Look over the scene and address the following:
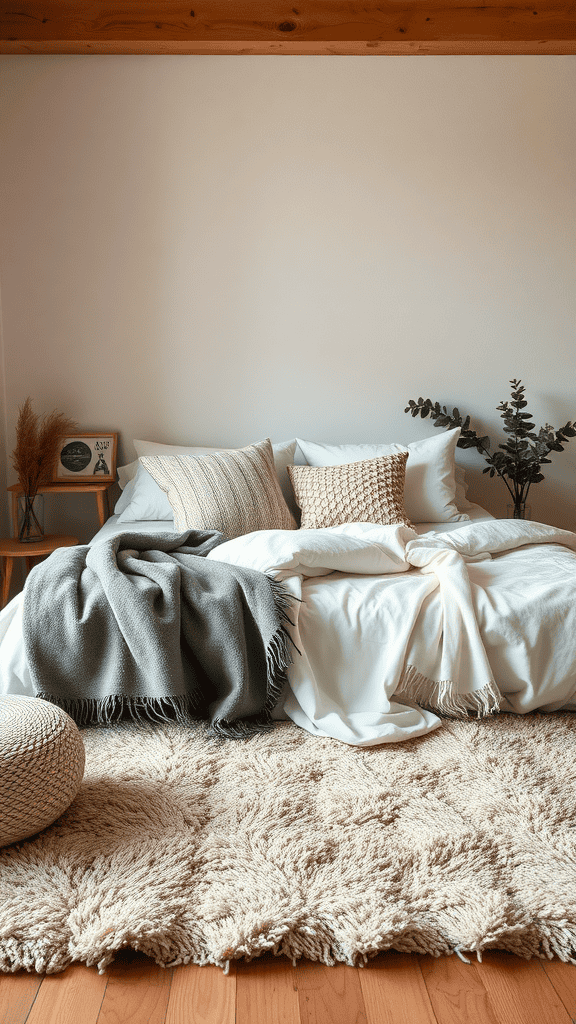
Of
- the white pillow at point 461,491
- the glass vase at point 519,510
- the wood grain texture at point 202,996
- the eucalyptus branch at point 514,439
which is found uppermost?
the eucalyptus branch at point 514,439

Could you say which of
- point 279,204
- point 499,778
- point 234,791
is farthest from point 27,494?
point 499,778

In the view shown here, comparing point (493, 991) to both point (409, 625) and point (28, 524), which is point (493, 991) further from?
point (28, 524)

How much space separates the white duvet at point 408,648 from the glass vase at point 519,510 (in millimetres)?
1540

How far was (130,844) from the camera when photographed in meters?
1.65

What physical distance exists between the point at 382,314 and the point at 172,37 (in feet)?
5.35

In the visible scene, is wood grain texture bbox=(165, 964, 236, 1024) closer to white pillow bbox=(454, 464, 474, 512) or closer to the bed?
the bed

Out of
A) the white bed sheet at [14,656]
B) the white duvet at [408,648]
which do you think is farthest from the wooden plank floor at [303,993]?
the white bed sheet at [14,656]

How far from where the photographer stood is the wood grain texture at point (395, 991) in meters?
1.27

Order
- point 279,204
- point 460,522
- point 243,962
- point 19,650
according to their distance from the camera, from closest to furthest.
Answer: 1. point 243,962
2. point 19,650
3. point 460,522
4. point 279,204

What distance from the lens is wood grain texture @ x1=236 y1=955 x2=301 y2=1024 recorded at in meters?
1.26

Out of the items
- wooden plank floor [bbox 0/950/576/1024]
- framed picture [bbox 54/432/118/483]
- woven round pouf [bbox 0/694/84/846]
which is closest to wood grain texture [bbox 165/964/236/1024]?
wooden plank floor [bbox 0/950/576/1024]

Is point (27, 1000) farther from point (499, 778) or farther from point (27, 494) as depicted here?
point (27, 494)

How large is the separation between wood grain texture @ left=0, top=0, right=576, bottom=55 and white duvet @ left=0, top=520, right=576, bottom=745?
8.74ft

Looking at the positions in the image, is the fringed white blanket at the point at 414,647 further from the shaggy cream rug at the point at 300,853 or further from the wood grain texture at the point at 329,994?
the wood grain texture at the point at 329,994
